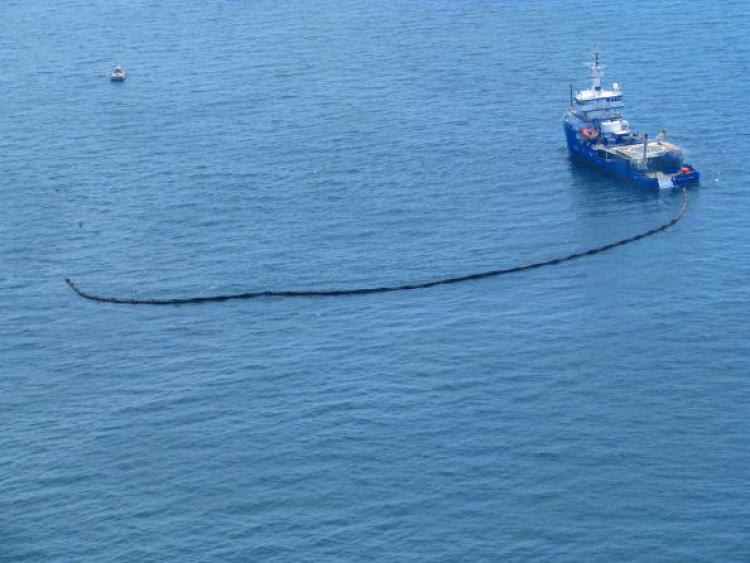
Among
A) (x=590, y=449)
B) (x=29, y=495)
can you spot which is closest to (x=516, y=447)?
(x=590, y=449)

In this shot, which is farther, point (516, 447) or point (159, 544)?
point (516, 447)

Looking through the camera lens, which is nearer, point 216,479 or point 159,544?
point 159,544

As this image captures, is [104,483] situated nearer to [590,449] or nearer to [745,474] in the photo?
[590,449]

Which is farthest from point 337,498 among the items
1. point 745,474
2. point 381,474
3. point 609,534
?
point 745,474

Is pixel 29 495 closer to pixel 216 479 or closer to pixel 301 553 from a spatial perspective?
pixel 216 479

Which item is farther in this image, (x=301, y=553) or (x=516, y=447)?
(x=516, y=447)

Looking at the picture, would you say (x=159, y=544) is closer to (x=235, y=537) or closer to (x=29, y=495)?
(x=235, y=537)

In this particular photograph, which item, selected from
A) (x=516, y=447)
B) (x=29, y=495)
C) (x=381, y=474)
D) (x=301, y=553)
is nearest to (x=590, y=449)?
(x=516, y=447)
